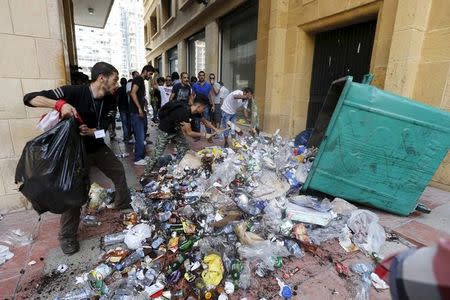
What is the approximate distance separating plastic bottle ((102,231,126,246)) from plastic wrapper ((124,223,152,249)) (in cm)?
9

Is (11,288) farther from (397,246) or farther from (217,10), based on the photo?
(217,10)

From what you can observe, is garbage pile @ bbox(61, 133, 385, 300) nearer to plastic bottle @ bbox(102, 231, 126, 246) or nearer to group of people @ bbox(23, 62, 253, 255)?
plastic bottle @ bbox(102, 231, 126, 246)

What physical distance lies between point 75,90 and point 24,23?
1.17 metres

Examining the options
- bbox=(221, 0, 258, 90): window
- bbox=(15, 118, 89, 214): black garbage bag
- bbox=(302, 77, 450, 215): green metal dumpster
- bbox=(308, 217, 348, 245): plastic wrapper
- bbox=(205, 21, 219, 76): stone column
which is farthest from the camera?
bbox=(205, 21, 219, 76): stone column

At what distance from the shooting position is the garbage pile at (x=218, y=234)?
192cm

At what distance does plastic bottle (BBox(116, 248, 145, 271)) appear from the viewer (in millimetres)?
2078

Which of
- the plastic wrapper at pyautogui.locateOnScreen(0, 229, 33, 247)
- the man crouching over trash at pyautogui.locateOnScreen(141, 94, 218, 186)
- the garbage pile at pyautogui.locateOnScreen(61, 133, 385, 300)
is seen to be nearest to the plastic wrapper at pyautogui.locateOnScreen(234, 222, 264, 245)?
the garbage pile at pyautogui.locateOnScreen(61, 133, 385, 300)

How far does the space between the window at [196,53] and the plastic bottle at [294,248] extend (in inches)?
412

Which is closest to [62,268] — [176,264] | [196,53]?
[176,264]

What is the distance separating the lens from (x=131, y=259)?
214cm

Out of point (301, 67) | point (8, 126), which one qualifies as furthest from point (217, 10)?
point (8, 126)

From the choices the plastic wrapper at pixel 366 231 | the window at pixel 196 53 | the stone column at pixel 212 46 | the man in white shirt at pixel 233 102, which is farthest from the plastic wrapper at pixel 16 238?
the window at pixel 196 53

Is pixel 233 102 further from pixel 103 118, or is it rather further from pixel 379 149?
pixel 103 118

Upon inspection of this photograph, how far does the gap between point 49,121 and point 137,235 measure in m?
1.19
